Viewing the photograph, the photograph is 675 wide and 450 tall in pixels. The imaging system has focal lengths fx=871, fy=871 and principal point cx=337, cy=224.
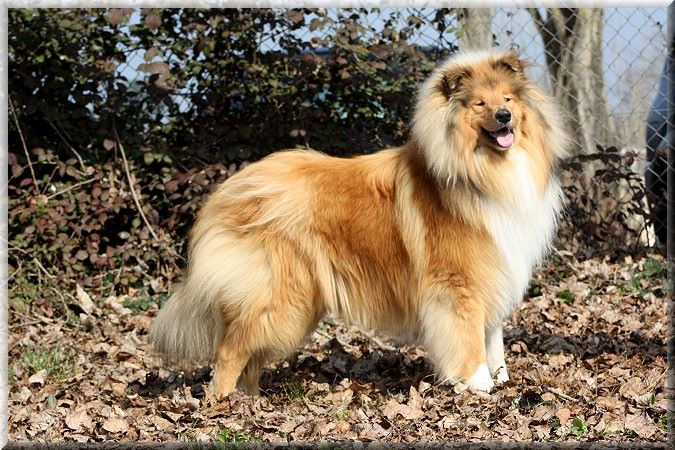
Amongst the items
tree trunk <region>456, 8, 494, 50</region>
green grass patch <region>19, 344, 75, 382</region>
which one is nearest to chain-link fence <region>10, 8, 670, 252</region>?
tree trunk <region>456, 8, 494, 50</region>

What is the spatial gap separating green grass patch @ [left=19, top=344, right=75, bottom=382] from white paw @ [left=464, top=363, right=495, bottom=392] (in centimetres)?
245

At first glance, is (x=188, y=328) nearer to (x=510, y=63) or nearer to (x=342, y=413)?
(x=342, y=413)

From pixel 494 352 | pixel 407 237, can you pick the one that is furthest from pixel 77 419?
pixel 494 352

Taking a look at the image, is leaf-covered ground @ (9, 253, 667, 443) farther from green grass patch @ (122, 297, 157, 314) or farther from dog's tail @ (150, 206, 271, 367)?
dog's tail @ (150, 206, 271, 367)

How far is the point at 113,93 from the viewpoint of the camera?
6.93 m

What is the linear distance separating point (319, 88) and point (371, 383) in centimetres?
300

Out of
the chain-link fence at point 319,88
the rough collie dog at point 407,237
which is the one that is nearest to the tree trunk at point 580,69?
the chain-link fence at point 319,88

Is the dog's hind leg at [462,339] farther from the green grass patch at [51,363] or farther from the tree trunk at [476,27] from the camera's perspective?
the tree trunk at [476,27]

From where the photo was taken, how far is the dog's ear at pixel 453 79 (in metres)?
4.46

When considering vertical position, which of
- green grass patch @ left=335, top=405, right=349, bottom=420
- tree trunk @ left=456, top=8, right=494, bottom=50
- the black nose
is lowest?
green grass patch @ left=335, top=405, right=349, bottom=420

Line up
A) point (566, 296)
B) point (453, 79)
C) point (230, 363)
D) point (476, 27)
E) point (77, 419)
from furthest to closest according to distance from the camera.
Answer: point (476, 27) → point (566, 296) → point (230, 363) → point (453, 79) → point (77, 419)

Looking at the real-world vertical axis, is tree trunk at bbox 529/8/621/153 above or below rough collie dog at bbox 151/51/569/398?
above

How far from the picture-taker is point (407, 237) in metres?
4.48

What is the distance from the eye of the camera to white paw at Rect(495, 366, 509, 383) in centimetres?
464
